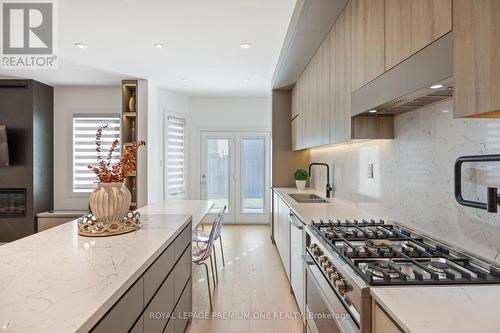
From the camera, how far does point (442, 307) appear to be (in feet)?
2.99

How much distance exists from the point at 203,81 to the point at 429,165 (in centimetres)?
416

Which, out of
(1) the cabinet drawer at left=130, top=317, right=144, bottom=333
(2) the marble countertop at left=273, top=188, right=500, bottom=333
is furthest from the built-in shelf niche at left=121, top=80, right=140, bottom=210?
(2) the marble countertop at left=273, top=188, right=500, bottom=333

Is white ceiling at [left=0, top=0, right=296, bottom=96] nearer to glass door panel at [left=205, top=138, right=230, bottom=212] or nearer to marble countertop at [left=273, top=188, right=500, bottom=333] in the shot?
glass door panel at [left=205, top=138, right=230, bottom=212]

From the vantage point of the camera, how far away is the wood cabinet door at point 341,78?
7.14 ft

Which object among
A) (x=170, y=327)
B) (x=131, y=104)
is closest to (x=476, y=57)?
(x=170, y=327)

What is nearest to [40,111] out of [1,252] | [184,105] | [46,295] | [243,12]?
[184,105]

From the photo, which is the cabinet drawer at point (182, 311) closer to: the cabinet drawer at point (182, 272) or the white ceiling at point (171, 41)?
the cabinet drawer at point (182, 272)

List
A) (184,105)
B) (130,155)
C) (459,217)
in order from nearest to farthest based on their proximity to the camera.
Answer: (459,217) → (130,155) → (184,105)

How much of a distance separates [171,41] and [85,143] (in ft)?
10.4

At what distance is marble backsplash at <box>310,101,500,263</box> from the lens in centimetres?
132

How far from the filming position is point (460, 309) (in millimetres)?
899

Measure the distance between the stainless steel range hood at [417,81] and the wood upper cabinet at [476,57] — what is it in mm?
81

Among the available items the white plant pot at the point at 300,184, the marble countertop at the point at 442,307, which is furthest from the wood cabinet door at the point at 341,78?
the white plant pot at the point at 300,184

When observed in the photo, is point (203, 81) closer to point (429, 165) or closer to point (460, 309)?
point (429, 165)
